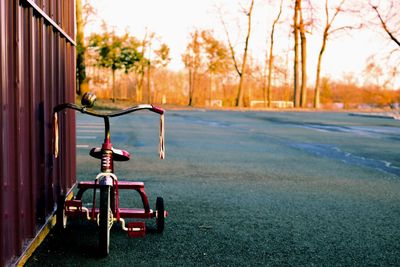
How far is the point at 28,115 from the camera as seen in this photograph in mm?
3510

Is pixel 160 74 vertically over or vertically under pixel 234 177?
over

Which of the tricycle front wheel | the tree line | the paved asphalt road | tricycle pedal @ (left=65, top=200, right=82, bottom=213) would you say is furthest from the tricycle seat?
the tree line

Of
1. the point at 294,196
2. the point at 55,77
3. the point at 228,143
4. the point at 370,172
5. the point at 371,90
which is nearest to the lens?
the point at 55,77

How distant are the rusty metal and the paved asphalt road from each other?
1.24 feet

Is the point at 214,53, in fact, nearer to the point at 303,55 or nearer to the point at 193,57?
the point at 193,57

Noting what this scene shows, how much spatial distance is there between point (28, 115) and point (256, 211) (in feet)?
8.83

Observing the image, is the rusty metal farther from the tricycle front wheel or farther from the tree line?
the tree line

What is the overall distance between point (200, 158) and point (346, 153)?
11.5 ft

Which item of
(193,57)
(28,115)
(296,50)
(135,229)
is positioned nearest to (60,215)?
(135,229)

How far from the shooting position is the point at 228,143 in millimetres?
13188

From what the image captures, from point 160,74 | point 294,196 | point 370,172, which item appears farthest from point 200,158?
point 160,74

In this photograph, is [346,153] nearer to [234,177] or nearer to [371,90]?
[234,177]

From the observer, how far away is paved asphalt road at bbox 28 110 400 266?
3.75m

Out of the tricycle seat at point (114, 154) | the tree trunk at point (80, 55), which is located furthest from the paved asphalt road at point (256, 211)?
the tree trunk at point (80, 55)
